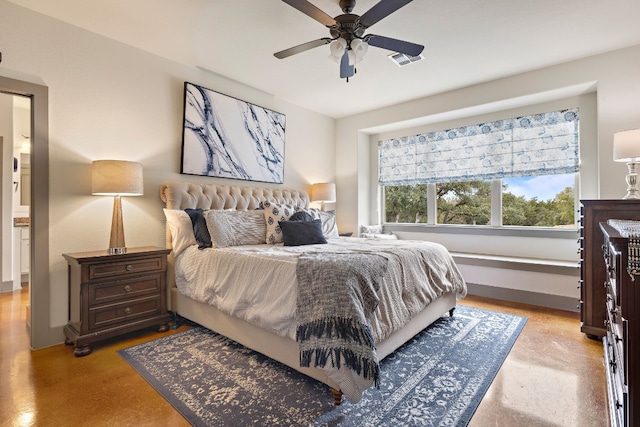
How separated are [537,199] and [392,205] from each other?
82.8 inches

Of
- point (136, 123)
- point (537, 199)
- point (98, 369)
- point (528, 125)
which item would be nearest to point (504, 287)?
point (537, 199)

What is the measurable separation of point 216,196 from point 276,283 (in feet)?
6.06

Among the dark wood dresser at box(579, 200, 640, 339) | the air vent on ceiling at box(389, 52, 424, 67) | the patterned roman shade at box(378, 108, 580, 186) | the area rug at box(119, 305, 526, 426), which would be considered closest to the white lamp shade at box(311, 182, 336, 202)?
the patterned roman shade at box(378, 108, 580, 186)

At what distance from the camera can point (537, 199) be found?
13.4 feet

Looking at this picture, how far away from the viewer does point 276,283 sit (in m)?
2.11

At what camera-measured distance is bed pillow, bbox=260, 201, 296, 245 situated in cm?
329

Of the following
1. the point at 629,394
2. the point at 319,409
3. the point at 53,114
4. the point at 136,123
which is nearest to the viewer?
the point at 629,394

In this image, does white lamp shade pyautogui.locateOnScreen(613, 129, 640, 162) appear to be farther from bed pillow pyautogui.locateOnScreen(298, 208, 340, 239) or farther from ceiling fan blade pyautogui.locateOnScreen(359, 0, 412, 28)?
bed pillow pyautogui.locateOnScreen(298, 208, 340, 239)

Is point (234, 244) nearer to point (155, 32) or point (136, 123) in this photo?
point (136, 123)

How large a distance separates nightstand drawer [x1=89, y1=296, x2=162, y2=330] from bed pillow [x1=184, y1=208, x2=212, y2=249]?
640 millimetres

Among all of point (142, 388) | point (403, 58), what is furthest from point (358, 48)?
point (142, 388)

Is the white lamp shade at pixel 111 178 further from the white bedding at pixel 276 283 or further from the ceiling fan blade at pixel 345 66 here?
the ceiling fan blade at pixel 345 66

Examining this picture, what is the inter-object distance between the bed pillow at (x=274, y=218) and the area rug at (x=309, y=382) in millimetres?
1053

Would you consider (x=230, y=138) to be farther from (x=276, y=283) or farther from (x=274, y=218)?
(x=276, y=283)
